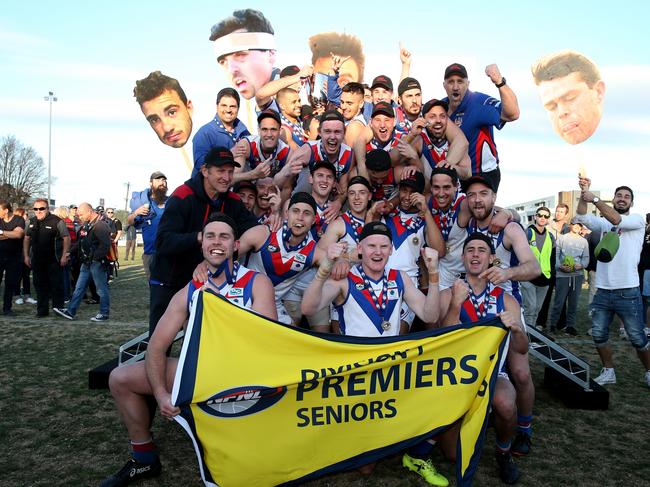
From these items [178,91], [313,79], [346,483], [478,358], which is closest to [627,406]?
[478,358]

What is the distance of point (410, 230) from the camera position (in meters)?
5.16

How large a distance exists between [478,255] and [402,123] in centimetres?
260

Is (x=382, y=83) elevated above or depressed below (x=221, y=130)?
above

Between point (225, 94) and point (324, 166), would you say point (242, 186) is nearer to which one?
point (324, 166)

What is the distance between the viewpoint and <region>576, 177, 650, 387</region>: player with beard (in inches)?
255

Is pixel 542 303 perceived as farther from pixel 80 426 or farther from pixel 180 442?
pixel 80 426

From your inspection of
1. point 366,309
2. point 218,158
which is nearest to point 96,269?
point 218,158

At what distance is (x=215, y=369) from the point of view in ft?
11.6

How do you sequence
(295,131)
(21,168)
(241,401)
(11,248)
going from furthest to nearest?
(21,168), (11,248), (295,131), (241,401)

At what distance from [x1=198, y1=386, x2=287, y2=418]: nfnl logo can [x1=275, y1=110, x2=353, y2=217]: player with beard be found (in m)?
2.17

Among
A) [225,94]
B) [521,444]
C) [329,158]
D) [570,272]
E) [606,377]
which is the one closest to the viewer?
[521,444]

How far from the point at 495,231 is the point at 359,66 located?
5502mm

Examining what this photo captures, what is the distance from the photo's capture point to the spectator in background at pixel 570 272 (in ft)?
32.8

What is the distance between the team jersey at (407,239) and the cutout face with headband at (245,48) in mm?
4495
